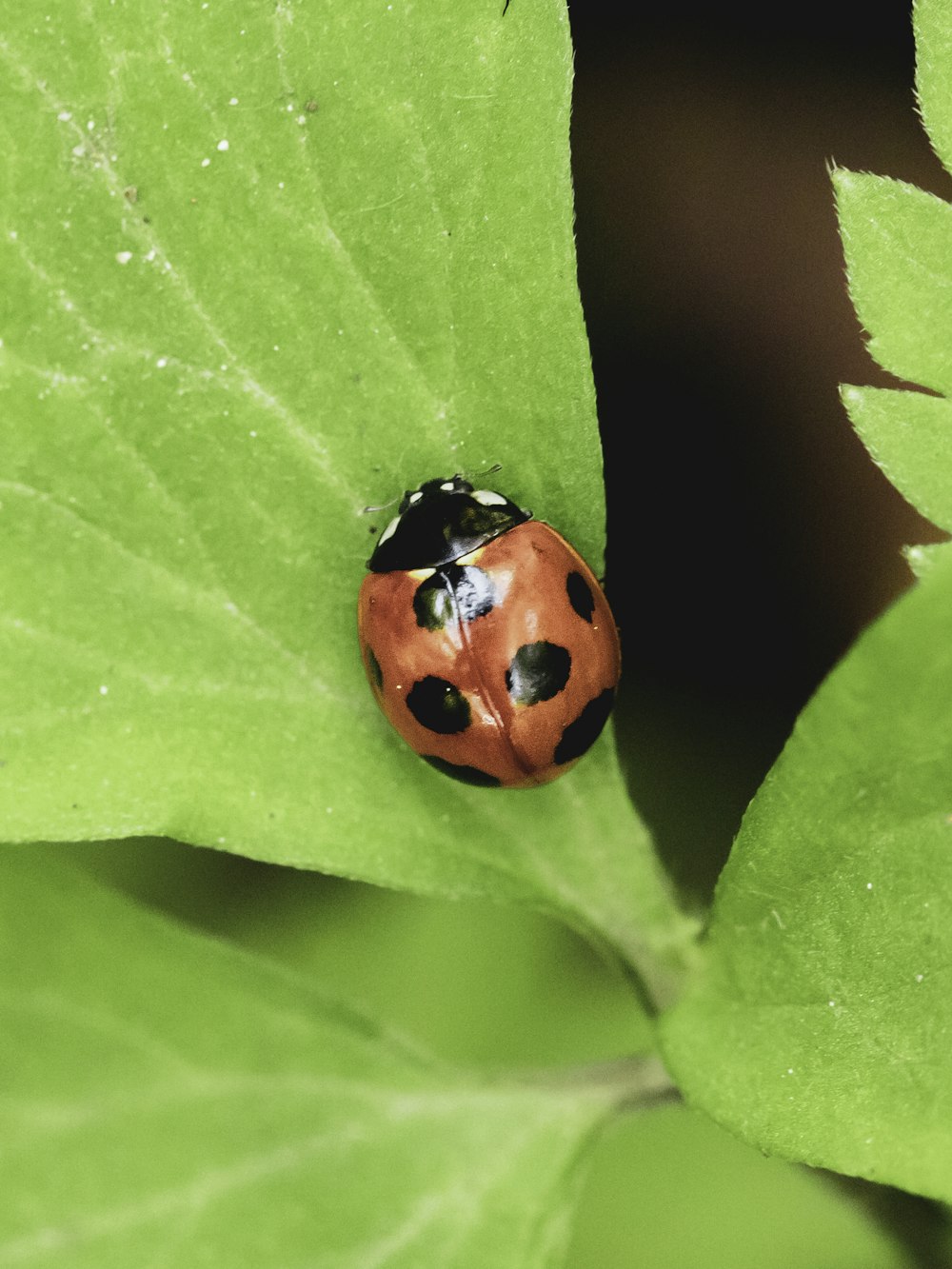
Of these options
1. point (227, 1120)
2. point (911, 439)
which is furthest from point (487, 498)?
point (227, 1120)

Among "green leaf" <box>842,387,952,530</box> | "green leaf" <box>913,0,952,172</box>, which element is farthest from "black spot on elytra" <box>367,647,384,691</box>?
"green leaf" <box>913,0,952,172</box>

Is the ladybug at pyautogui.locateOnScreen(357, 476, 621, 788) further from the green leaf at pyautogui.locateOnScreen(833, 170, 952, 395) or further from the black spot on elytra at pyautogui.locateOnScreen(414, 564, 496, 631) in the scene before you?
the green leaf at pyautogui.locateOnScreen(833, 170, 952, 395)

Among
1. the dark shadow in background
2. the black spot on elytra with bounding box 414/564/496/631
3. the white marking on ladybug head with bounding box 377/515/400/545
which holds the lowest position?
the dark shadow in background

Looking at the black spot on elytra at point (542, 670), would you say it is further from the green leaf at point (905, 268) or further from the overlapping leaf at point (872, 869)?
the green leaf at point (905, 268)

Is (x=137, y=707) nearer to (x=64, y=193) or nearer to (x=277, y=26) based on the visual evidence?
(x=64, y=193)

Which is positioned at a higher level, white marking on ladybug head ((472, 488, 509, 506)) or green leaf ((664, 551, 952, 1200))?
white marking on ladybug head ((472, 488, 509, 506))
